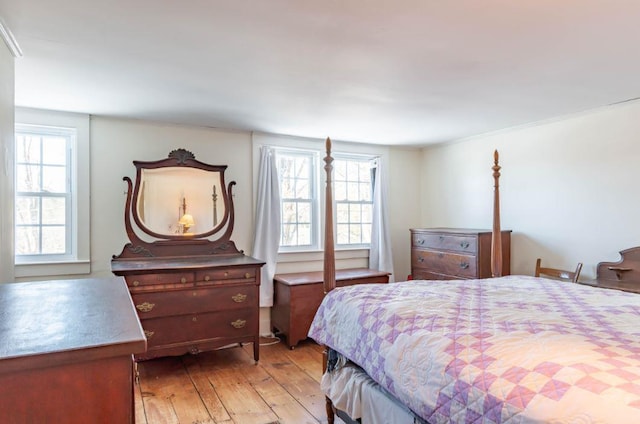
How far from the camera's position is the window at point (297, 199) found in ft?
14.4

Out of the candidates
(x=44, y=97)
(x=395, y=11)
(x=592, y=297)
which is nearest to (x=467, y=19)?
(x=395, y=11)

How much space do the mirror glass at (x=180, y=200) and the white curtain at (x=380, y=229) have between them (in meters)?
1.89

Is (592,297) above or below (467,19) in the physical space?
below

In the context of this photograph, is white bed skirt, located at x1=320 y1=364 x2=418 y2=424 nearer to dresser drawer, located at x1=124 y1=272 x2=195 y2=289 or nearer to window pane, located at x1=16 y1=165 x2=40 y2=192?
dresser drawer, located at x1=124 y1=272 x2=195 y2=289

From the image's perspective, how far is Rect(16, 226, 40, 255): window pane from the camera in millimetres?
3275

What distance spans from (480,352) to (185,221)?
3.08 metres

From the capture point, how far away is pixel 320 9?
169cm

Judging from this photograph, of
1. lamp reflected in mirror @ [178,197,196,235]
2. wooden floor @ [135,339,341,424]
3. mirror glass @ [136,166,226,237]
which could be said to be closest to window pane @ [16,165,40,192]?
mirror glass @ [136,166,226,237]

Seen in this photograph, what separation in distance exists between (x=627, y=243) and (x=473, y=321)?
234cm

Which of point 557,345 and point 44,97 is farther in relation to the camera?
point 44,97

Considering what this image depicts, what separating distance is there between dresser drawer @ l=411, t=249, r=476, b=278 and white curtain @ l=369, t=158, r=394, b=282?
0.34 m

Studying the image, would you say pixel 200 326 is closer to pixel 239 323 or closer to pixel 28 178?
pixel 239 323

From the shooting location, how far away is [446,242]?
407 cm

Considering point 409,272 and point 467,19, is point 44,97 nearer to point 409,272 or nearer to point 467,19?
point 467,19
